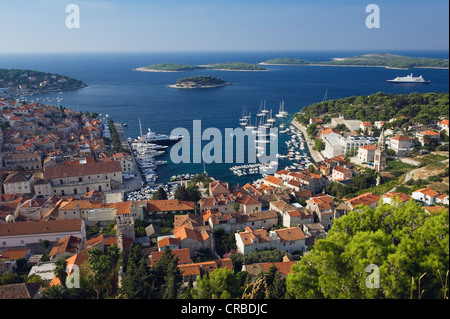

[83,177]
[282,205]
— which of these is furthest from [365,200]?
[83,177]

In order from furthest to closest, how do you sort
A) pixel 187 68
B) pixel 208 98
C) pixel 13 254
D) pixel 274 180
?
pixel 187 68 < pixel 208 98 < pixel 274 180 < pixel 13 254

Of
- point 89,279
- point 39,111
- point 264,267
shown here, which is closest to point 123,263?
point 89,279

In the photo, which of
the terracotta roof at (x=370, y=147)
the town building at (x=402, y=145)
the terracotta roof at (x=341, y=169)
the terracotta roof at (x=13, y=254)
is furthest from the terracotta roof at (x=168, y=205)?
the town building at (x=402, y=145)

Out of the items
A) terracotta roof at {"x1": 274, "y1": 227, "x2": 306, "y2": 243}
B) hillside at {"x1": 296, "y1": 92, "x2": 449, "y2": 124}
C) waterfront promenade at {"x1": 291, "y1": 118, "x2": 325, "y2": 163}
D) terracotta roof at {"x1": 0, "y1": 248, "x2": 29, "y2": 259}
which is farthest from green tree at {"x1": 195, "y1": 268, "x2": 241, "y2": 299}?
hillside at {"x1": 296, "y1": 92, "x2": 449, "y2": 124}

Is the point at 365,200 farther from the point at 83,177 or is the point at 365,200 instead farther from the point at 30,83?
the point at 30,83

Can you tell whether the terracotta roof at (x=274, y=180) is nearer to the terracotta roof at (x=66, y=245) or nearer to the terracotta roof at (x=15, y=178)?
the terracotta roof at (x=66, y=245)

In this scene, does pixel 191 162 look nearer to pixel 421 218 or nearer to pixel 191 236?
pixel 191 236

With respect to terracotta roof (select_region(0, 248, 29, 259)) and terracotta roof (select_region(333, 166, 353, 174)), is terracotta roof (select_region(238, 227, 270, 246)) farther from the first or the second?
terracotta roof (select_region(333, 166, 353, 174))
